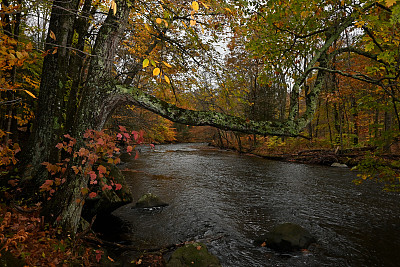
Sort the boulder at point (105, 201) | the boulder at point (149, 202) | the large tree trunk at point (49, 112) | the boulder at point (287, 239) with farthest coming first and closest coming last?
the boulder at point (149, 202), the boulder at point (105, 201), the boulder at point (287, 239), the large tree trunk at point (49, 112)

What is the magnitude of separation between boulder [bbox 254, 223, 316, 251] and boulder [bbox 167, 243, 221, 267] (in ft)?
6.58

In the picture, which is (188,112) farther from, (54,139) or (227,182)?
(227,182)

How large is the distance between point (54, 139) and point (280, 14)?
6.55 meters

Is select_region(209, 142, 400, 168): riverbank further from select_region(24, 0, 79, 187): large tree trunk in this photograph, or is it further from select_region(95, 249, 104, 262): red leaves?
select_region(95, 249, 104, 262): red leaves

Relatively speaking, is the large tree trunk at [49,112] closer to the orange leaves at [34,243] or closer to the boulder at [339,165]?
the orange leaves at [34,243]

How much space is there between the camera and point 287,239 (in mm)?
5621

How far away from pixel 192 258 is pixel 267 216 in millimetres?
4066

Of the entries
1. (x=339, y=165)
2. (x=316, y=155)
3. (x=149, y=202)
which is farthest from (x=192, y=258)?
(x=316, y=155)

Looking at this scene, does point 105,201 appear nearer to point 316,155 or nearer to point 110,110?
point 110,110

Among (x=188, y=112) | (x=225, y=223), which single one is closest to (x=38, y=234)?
(x=188, y=112)

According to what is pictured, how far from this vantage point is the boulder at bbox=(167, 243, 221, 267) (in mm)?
4336

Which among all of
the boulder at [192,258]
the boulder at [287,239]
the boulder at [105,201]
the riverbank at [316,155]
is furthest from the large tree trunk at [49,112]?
the riverbank at [316,155]

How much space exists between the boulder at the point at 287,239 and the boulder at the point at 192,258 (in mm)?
2005

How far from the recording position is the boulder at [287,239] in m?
5.59
